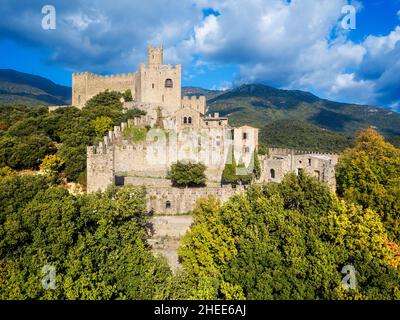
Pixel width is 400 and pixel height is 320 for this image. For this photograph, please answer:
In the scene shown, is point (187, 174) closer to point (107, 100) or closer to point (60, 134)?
point (60, 134)

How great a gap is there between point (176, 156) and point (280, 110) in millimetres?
127065

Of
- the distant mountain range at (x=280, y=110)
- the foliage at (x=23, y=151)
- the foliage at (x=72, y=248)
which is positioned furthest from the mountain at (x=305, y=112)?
the foliage at (x=72, y=248)

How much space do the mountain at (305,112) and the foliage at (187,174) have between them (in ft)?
268

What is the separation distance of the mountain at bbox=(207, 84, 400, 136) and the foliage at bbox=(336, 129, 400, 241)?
81769 mm

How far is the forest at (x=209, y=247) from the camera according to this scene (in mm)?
14375

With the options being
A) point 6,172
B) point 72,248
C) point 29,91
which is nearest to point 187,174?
point 6,172

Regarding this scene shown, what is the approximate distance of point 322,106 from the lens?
161875mm

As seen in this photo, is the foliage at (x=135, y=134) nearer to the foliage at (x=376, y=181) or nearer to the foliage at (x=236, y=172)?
the foliage at (x=236, y=172)

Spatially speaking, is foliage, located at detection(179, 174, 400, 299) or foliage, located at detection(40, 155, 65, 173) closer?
foliage, located at detection(179, 174, 400, 299)

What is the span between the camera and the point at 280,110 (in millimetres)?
151500

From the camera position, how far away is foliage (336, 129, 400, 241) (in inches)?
856

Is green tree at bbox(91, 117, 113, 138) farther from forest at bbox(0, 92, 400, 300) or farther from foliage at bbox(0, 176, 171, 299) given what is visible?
foliage at bbox(0, 176, 171, 299)

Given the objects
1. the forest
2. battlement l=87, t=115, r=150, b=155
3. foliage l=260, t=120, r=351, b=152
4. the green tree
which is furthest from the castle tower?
foliage l=260, t=120, r=351, b=152
